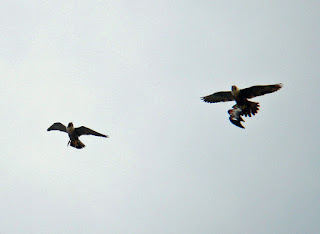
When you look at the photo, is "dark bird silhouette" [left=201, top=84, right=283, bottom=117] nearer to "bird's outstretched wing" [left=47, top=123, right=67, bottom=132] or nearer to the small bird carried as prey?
the small bird carried as prey

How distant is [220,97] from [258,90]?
2.55m

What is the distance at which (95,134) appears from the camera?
29172mm

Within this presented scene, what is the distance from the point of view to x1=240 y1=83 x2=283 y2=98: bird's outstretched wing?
2611cm

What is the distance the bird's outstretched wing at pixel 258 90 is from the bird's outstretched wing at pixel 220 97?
1155 millimetres

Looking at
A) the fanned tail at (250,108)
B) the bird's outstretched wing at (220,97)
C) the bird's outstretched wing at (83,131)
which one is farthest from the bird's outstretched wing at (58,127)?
the fanned tail at (250,108)

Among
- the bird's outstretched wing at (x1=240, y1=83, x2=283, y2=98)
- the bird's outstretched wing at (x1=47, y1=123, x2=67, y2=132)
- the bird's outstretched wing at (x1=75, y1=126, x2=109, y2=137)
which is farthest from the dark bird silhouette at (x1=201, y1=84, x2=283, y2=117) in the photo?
the bird's outstretched wing at (x1=47, y1=123, x2=67, y2=132)

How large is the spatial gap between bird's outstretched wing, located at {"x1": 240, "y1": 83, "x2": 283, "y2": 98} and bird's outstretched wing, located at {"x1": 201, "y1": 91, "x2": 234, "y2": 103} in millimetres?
1155

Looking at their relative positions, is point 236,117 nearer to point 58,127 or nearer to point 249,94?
point 249,94

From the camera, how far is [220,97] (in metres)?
28.5

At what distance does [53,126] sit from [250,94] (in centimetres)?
1084

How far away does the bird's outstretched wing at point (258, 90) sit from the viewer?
2611 cm

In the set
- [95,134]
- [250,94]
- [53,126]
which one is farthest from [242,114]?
[53,126]

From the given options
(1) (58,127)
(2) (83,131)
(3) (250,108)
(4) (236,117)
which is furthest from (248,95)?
(1) (58,127)

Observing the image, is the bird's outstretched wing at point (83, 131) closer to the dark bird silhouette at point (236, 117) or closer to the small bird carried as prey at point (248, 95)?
the dark bird silhouette at point (236, 117)
